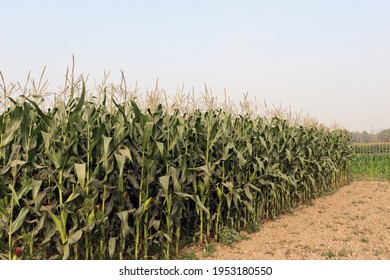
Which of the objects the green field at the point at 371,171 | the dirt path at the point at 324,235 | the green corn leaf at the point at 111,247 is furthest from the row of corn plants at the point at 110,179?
the green field at the point at 371,171

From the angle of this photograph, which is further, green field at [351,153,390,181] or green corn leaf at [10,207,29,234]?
green field at [351,153,390,181]

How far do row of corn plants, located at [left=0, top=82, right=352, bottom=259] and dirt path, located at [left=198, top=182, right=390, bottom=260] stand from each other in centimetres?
70

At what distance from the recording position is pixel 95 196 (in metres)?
4.11

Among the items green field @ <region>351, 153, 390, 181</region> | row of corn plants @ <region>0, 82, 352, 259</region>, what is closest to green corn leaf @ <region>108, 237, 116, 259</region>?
row of corn plants @ <region>0, 82, 352, 259</region>

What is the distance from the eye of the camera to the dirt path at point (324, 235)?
209 inches

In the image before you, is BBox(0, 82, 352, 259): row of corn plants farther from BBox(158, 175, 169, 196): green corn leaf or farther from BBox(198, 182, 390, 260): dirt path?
→ BBox(198, 182, 390, 260): dirt path

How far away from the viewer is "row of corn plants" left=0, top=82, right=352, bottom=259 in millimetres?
4055

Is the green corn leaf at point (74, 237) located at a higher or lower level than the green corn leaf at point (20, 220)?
lower

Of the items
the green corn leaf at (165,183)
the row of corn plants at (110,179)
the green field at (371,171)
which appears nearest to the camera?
the row of corn plants at (110,179)

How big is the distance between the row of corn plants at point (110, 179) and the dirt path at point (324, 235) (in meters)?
0.70

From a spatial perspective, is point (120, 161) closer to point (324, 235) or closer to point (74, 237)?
point (74, 237)

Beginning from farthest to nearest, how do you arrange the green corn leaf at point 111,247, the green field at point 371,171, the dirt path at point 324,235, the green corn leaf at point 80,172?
the green field at point 371,171, the dirt path at point 324,235, the green corn leaf at point 111,247, the green corn leaf at point 80,172

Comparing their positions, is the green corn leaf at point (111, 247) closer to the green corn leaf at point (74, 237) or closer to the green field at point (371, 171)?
the green corn leaf at point (74, 237)

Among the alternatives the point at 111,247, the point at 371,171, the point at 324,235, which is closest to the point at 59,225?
the point at 111,247
